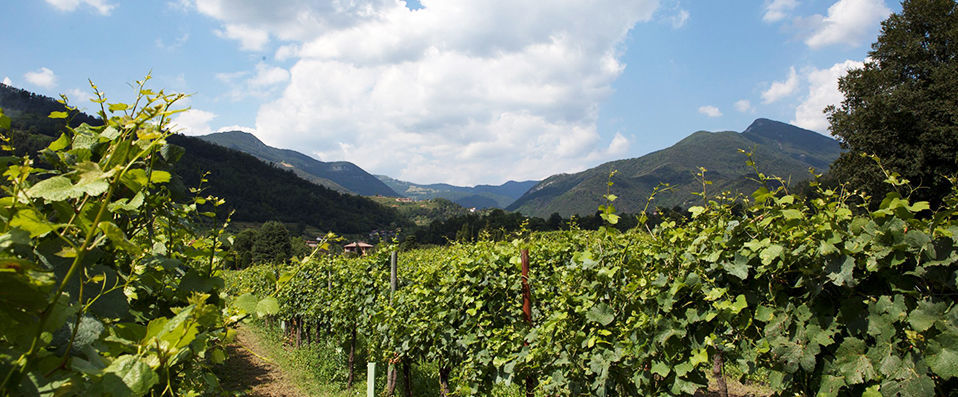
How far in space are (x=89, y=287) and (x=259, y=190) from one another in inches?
4443

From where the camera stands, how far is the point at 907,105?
16297mm

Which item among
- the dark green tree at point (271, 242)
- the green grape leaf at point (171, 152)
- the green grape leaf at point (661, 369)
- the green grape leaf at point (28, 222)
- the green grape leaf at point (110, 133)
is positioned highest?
the green grape leaf at point (110, 133)

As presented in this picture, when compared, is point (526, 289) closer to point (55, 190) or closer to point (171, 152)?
point (171, 152)

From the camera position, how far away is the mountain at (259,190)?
91062 millimetres

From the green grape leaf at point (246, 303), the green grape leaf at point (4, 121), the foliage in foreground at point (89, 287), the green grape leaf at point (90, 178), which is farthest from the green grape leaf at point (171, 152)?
the green grape leaf at point (90, 178)

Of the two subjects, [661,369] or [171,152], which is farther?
[661,369]

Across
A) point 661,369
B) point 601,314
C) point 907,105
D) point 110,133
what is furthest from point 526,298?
point 907,105

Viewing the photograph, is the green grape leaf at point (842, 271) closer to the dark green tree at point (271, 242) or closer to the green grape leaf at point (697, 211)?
the green grape leaf at point (697, 211)

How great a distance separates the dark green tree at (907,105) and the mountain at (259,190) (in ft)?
283

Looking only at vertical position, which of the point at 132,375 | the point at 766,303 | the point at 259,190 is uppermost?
the point at 259,190

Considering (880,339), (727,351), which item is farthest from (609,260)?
(880,339)

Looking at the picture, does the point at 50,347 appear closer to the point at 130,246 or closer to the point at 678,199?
the point at 130,246

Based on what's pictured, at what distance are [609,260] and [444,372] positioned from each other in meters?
3.15

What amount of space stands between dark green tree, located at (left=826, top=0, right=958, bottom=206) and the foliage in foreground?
61.5 feet
